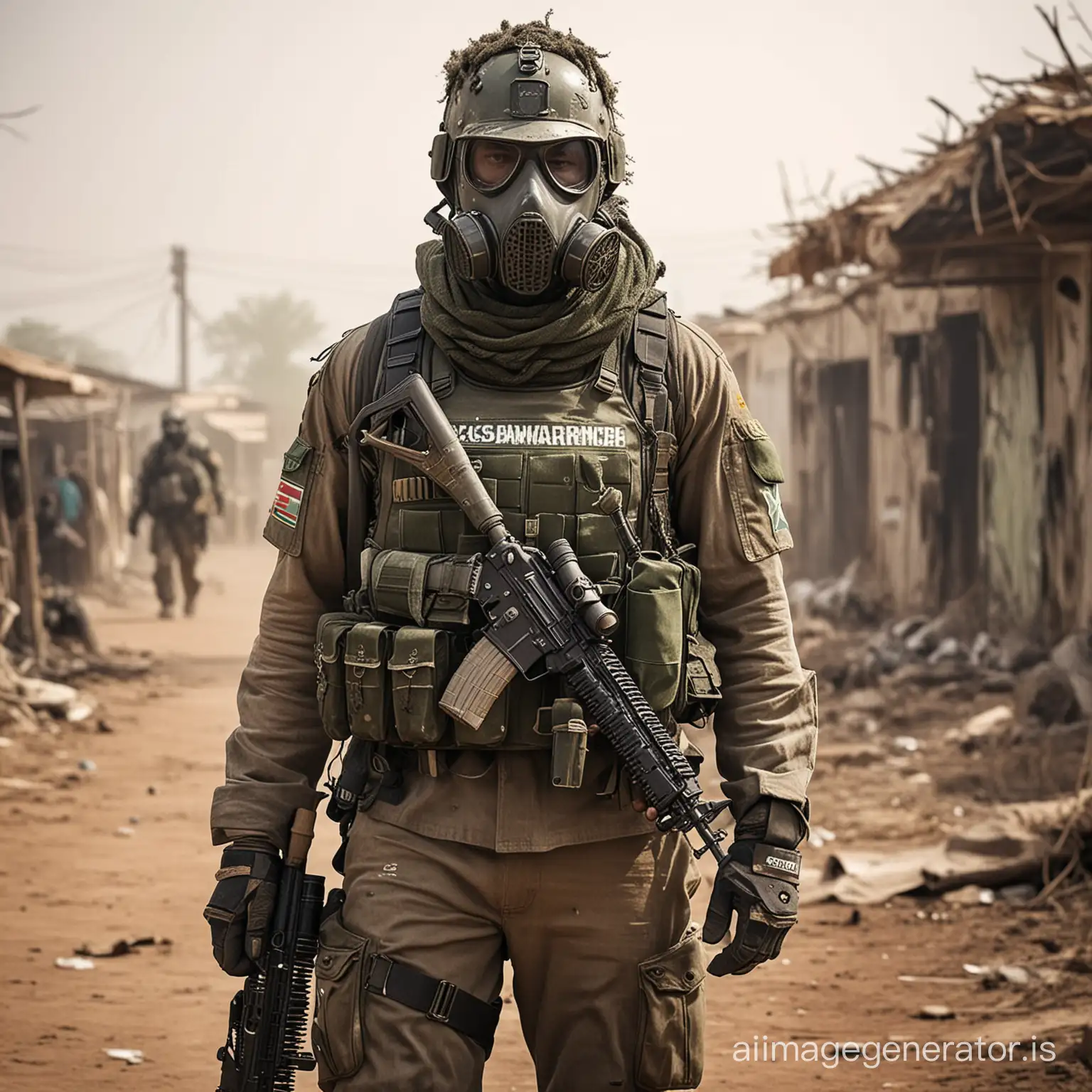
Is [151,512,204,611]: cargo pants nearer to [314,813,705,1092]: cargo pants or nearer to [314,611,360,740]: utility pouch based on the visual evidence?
[314,611,360,740]: utility pouch

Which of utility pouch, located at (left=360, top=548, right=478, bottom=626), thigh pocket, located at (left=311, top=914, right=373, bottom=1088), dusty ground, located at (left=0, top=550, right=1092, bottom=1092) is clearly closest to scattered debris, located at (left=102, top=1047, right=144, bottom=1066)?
dusty ground, located at (left=0, top=550, right=1092, bottom=1092)

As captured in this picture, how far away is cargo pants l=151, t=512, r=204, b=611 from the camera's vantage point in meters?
16.7

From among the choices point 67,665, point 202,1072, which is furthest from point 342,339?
point 67,665

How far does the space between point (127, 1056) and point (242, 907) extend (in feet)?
7.34

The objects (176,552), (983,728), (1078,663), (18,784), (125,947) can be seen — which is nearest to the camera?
(125,947)

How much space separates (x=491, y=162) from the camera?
2.97 m

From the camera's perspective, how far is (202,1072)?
4.80 meters

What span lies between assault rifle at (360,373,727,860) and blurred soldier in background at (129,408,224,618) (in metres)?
13.8

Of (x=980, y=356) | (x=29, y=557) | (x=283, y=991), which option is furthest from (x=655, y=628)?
(x=980, y=356)

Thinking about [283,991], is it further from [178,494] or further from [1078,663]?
[178,494]

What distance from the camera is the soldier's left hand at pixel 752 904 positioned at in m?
2.79

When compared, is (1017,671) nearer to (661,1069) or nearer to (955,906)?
(955,906)

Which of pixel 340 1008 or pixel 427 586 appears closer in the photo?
pixel 340 1008

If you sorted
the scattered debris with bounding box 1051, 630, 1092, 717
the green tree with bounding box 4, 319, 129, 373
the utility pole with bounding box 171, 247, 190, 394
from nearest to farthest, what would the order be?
the scattered debris with bounding box 1051, 630, 1092, 717
the utility pole with bounding box 171, 247, 190, 394
the green tree with bounding box 4, 319, 129, 373
